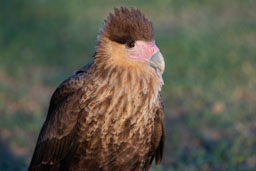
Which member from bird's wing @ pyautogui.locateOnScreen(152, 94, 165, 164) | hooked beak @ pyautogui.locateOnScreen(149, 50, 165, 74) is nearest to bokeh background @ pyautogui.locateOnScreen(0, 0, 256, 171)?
bird's wing @ pyautogui.locateOnScreen(152, 94, 165, 164)

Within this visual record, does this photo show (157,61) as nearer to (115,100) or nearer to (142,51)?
(142,51)

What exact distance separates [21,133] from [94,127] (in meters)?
2.82

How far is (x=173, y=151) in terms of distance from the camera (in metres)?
5.97

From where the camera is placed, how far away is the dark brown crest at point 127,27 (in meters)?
3.93

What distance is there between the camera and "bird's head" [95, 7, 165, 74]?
155 inches

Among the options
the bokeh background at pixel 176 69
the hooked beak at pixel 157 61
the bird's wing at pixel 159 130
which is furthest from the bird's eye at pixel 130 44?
the bokeh background at pixel 176 69

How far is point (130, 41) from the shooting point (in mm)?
3939

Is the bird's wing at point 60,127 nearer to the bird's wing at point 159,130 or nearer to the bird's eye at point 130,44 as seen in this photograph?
the bird's eye at point 130,44

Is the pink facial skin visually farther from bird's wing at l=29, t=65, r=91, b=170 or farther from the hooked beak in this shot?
bird's wing at l=29, t=65, r=91, b=170

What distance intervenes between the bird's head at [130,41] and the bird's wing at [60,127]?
0.33 meters

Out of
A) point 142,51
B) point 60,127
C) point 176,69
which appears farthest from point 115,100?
point 176,69

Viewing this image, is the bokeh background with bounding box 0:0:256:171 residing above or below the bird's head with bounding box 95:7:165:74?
below

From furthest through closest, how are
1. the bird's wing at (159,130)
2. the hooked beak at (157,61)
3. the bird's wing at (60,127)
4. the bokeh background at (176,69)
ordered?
the bokeh background at (176,69) < the bird's wing at (159,130) < the bird's wing at (60,127) < the hooked beak at (157,61)

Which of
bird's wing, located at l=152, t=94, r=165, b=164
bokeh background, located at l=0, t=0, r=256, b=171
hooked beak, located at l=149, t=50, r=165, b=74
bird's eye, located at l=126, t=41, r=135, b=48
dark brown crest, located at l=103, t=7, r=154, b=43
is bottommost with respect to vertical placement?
bokeh background, located at l=0, t=0, r=256, b=171
